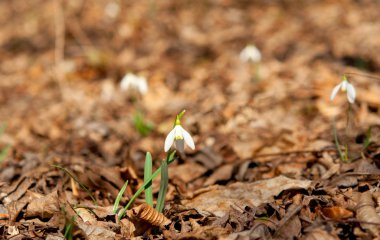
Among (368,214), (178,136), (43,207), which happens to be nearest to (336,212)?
(368,214)

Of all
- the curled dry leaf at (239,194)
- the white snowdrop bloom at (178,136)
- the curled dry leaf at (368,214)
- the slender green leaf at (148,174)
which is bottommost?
the curled dry leaf at (239,194)

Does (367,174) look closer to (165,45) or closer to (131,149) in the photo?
(131,149)

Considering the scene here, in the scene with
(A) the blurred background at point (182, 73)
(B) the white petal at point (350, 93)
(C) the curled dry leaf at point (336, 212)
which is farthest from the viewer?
(A) the blurred background at point (182, 73)

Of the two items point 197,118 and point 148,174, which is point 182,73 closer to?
point 197,118

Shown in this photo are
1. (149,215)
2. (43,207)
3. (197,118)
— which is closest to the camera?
(149,215)

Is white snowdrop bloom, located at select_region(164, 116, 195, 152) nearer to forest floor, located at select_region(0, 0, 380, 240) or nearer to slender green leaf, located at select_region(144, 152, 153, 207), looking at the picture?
slender green leaf, located at select_region(144, 152, 153, 207)

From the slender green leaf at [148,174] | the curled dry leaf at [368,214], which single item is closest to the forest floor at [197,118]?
the curled dry leaf at [368,214]

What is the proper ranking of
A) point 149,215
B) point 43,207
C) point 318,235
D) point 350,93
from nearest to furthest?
point 318,235 → point 149,215 → point 43,207 → point 350,93

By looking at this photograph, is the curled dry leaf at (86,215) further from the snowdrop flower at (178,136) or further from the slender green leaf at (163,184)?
the snowdrop flower at (178,136)
